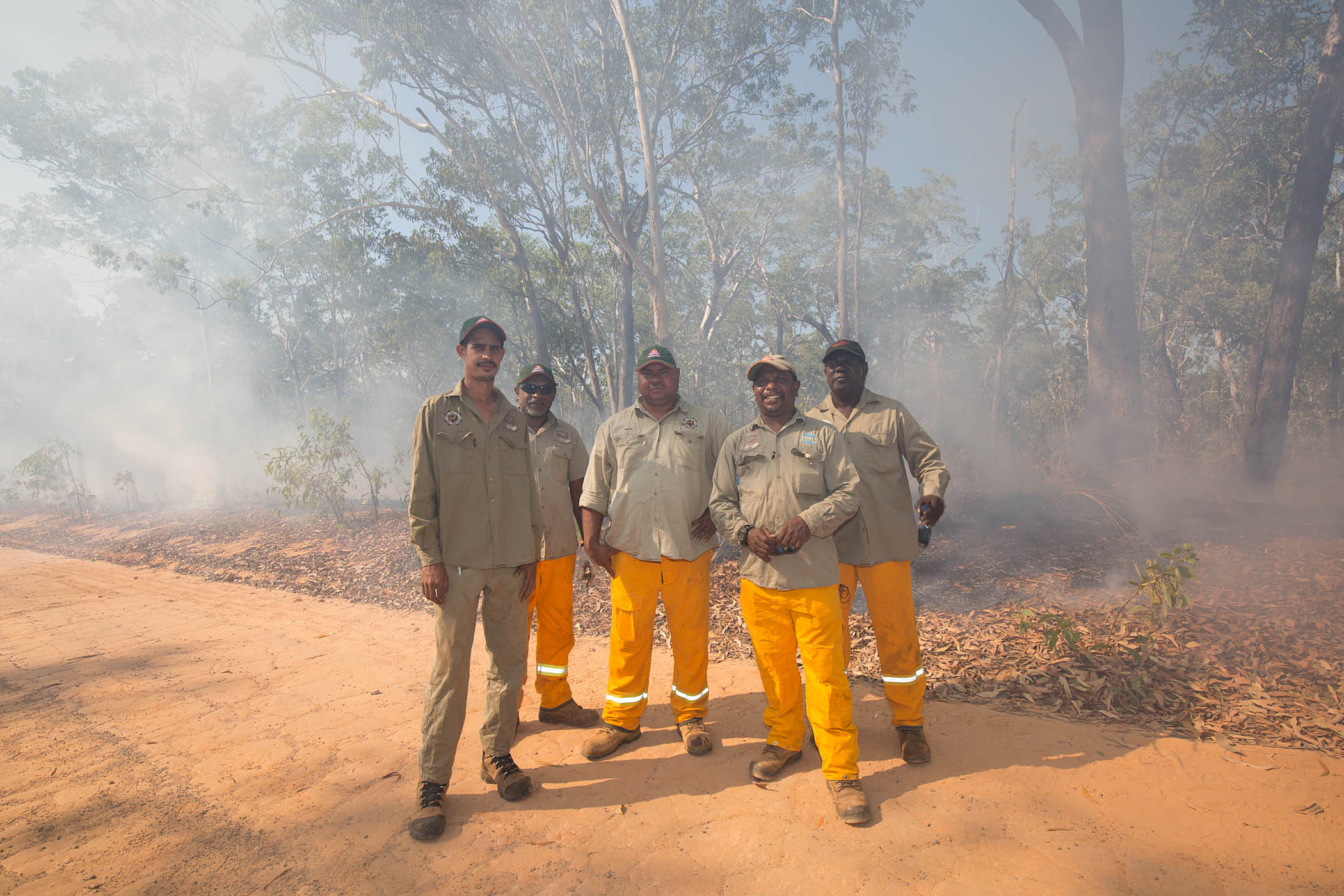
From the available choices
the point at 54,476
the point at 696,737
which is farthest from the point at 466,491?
the point at 54,476

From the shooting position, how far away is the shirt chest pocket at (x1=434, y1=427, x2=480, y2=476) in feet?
10.0

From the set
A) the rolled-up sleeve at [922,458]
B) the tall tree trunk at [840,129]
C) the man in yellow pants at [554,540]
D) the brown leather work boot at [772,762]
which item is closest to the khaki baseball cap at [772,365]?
the rolled-up sleeve at [922,458]

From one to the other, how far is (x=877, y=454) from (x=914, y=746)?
5.18ft

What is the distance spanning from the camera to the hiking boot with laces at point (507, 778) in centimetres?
308

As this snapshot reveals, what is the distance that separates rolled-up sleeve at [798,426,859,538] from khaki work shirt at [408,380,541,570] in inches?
57.9

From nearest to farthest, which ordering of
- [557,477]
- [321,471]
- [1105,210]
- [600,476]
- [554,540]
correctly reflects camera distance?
1. [600,476]
2. [554,540]
3. [557,477]
4. [1105,210]
5. [321,471]

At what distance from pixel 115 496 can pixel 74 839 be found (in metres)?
25.1

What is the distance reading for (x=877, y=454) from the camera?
11.6 ft

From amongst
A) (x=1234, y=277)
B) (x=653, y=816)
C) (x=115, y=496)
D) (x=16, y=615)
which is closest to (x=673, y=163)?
(x=1234, y=277)

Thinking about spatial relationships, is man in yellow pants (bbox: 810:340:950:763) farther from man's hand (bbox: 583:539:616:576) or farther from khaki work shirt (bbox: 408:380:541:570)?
khaki work shirt (bbox: 408:380:541:570)

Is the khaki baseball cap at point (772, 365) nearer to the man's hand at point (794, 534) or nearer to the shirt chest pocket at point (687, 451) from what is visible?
the shirt chest pocket at point (687, 451)

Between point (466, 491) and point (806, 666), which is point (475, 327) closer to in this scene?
point (466, 491)

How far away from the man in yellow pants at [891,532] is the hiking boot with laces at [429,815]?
7.11 feet

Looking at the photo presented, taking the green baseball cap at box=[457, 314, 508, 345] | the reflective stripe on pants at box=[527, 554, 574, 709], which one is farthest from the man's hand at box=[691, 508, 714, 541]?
the green baseball cap at box=[457, 314, 508, 345]
